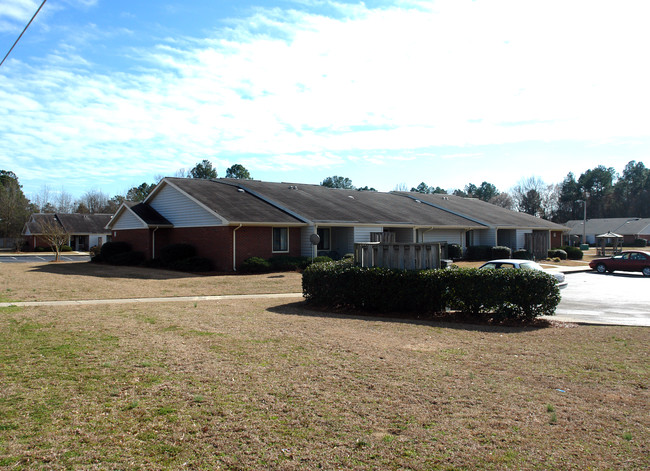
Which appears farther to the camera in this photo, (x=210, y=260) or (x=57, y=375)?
(x=210, y=260)

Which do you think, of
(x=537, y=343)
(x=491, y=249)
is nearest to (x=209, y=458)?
(x=537, y=343)

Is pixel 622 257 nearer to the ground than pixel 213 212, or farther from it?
nearer to the ground

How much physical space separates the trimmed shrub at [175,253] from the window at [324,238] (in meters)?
7.36

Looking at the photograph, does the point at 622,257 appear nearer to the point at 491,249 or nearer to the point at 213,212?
the point at 491,249

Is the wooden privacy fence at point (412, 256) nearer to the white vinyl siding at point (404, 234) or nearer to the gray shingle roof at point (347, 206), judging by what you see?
the gray shingle roof at point (347, 206)

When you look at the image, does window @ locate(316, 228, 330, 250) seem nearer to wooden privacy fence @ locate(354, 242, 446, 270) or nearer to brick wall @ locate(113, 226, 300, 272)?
brick wall @ locate(113, 226, 300, 272)

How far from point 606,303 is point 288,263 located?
1478 cm

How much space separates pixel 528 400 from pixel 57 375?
5.86 m

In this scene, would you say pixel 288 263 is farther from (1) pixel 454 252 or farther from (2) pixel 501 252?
(2) pixel 501 252

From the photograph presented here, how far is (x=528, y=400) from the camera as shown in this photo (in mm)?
6219

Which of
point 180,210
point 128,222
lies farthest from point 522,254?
point 128,222

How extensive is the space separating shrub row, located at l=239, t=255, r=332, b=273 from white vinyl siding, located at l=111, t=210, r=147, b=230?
8286 millimetres

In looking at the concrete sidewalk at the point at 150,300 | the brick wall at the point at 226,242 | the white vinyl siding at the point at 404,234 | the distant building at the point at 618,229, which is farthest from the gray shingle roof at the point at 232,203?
the distant building at the point at 618,229

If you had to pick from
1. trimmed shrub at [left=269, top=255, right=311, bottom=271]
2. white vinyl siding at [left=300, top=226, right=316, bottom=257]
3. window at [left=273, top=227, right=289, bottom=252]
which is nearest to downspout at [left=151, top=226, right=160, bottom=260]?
window at [left=273, top=227, right=289, bottom=252]
